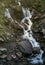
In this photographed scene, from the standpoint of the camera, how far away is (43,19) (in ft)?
33.7

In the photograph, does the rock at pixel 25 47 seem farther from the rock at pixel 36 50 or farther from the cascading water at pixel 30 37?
the cascading water at pixel 30 37

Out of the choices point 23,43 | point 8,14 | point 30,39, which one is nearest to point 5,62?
point 23,43

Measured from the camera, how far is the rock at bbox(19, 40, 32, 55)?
28.6ft

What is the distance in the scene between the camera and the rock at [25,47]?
28.6ft

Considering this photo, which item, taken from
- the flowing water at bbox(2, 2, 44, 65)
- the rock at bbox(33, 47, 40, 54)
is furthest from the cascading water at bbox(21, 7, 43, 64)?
the rock at bbox(33, 47, 40, 54)

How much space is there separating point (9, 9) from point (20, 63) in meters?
3.25

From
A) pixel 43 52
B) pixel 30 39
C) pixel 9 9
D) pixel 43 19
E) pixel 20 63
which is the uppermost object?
pixel 9 9

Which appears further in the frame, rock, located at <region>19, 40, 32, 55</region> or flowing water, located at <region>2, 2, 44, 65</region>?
rock, located at <region>19, 40, 32, 55</region>

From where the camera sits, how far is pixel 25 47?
8844 millimetres

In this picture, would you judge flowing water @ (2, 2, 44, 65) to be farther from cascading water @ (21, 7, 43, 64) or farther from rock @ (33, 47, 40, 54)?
rock @ (33, 47, 40, 54)

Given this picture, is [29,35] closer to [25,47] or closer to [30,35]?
[30,35]

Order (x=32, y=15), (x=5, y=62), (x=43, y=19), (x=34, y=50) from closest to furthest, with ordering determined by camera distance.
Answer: (x=5, y=62) → (x=34, y=50) → (x=43, y=19) → (x=32, y=15)

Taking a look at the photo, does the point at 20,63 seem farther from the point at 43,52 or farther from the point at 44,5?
the point at 44,5

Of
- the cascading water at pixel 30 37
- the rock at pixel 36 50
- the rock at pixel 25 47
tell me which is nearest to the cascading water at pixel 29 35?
the cascading water at pixel 30 37
